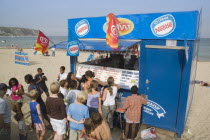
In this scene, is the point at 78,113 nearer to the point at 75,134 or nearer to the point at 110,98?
the point at 75,134

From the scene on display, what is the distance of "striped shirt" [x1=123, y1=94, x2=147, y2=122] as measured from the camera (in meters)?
3.93

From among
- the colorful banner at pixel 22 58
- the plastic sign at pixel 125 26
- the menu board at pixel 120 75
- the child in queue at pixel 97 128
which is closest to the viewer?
the child in queue at pixel 97 128

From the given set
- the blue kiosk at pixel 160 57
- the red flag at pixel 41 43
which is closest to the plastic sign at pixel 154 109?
the blue kiosk at pixel 160 57

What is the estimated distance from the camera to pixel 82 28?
19.4ft

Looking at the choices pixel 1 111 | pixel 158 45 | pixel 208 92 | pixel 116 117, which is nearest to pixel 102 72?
pixel 116 117

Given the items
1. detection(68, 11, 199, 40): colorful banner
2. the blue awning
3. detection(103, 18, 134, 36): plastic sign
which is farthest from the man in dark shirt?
detection(103, 18, 134, 36): plastic sign

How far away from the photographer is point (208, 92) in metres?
9.31

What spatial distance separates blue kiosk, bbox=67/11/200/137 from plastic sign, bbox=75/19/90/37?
0.50 meters

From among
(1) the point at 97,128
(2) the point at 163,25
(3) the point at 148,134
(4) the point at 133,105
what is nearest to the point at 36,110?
(1) the point at 97,128

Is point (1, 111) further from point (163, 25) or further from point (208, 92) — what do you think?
point (208, 92)

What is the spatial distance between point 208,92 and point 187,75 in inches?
244

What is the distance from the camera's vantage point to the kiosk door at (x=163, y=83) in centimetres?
446

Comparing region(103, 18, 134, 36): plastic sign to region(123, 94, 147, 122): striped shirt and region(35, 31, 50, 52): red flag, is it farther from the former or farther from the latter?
region(35, 31, 50, 52): red flag

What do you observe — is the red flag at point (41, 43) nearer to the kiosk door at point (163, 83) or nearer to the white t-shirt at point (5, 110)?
the white t-shirt at point (5, 110)
